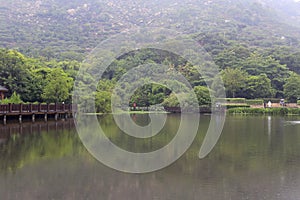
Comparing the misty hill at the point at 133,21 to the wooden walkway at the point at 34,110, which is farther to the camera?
the misty hill at the point at 133,21

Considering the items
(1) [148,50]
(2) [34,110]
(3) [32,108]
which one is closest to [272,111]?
(1) [148,50]

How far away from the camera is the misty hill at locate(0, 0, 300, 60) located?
334ft

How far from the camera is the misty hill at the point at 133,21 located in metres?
102

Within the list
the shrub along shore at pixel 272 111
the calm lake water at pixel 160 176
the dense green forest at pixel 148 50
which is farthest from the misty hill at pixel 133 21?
the calm lake water at pixel 160 176

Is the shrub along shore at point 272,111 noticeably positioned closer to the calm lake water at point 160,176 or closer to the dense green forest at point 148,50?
the dense green forest at point 148,50

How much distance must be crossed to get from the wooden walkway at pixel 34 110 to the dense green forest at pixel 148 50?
2191 mm

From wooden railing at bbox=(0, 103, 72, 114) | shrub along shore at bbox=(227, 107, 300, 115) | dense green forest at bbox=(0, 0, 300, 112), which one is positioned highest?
dense green forest at bbox=(0, 0, 300, 112)

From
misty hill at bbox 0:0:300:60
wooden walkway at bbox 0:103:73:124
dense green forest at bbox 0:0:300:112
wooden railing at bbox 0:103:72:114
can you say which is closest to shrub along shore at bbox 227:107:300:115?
dense green forest at bbox 0:0:300:112

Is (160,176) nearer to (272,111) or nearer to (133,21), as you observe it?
(272,111)

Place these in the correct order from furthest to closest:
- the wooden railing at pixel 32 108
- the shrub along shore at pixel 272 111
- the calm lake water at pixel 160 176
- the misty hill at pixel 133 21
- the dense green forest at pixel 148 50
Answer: the misty hill at pixel 133 21 < the shrub along shore at pixel 272 111 < the dense green forest at pixel 148 50 < the wooden railing at pixel 32 108 < the calm lake water at pixel 160 176

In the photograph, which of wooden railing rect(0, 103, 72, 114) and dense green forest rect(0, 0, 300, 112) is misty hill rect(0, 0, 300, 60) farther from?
wooden railing rect(0, 103, 72, 114)

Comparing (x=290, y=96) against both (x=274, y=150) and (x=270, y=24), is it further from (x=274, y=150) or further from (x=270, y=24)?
(x=270, y=24)

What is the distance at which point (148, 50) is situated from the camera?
70250mm

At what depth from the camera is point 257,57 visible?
7212 centimetres
